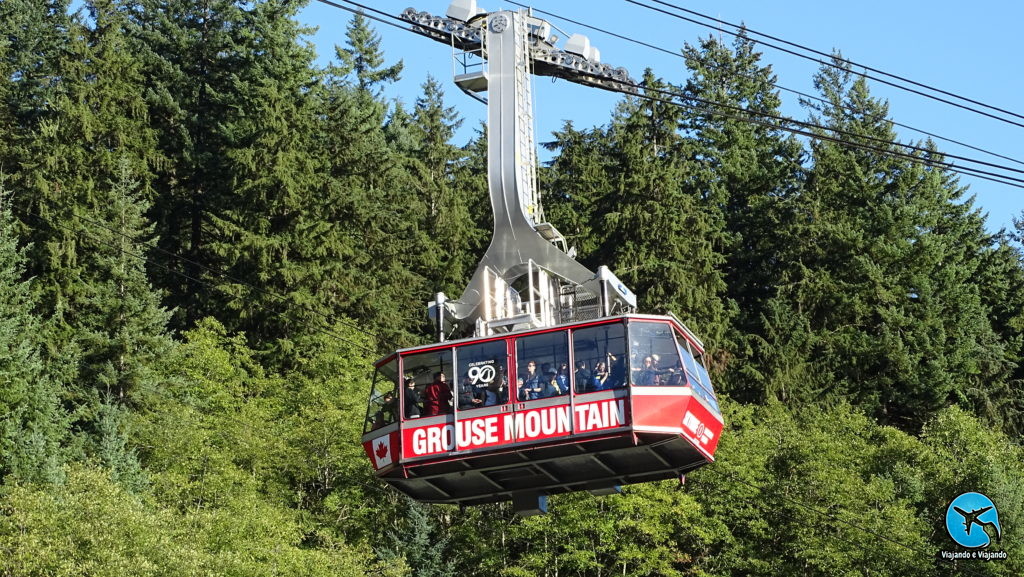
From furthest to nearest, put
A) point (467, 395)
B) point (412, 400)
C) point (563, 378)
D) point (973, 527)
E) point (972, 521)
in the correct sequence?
point (972, 521)
point (973, 527)
point (412, 400)
point (467, 395)
point (563, 378)

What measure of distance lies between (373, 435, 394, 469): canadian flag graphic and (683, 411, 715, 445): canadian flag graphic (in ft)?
14.1

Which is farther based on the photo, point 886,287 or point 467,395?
point 886,287

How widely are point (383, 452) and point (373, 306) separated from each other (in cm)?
3193

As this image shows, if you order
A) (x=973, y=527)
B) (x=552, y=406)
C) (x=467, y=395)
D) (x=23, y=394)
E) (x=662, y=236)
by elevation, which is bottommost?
(x=552, y=406)

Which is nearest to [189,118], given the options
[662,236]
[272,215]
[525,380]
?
[272,215]

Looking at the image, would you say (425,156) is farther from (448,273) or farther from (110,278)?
(110,278)

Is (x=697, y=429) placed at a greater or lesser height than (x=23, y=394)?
lesser

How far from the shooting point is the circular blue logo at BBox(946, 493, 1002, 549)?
39.9m

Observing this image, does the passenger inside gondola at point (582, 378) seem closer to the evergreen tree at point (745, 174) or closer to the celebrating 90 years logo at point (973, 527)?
the celebrating 90 years logo at point (973, 527)

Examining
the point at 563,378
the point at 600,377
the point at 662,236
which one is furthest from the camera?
the point at 662,236

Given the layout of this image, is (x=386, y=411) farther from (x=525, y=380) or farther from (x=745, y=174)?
(x=745, y=174)

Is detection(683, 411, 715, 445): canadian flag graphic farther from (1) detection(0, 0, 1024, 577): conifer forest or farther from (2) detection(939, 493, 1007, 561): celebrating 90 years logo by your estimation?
(2) detection(939, 493, 1007, 561): celebrating 90 years logo

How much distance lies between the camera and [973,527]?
40.7m

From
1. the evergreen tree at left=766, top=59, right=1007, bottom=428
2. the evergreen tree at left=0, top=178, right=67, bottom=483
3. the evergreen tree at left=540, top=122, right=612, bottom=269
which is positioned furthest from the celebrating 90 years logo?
the evergreen tree at left=0, top=178, right=67, bottom=483
